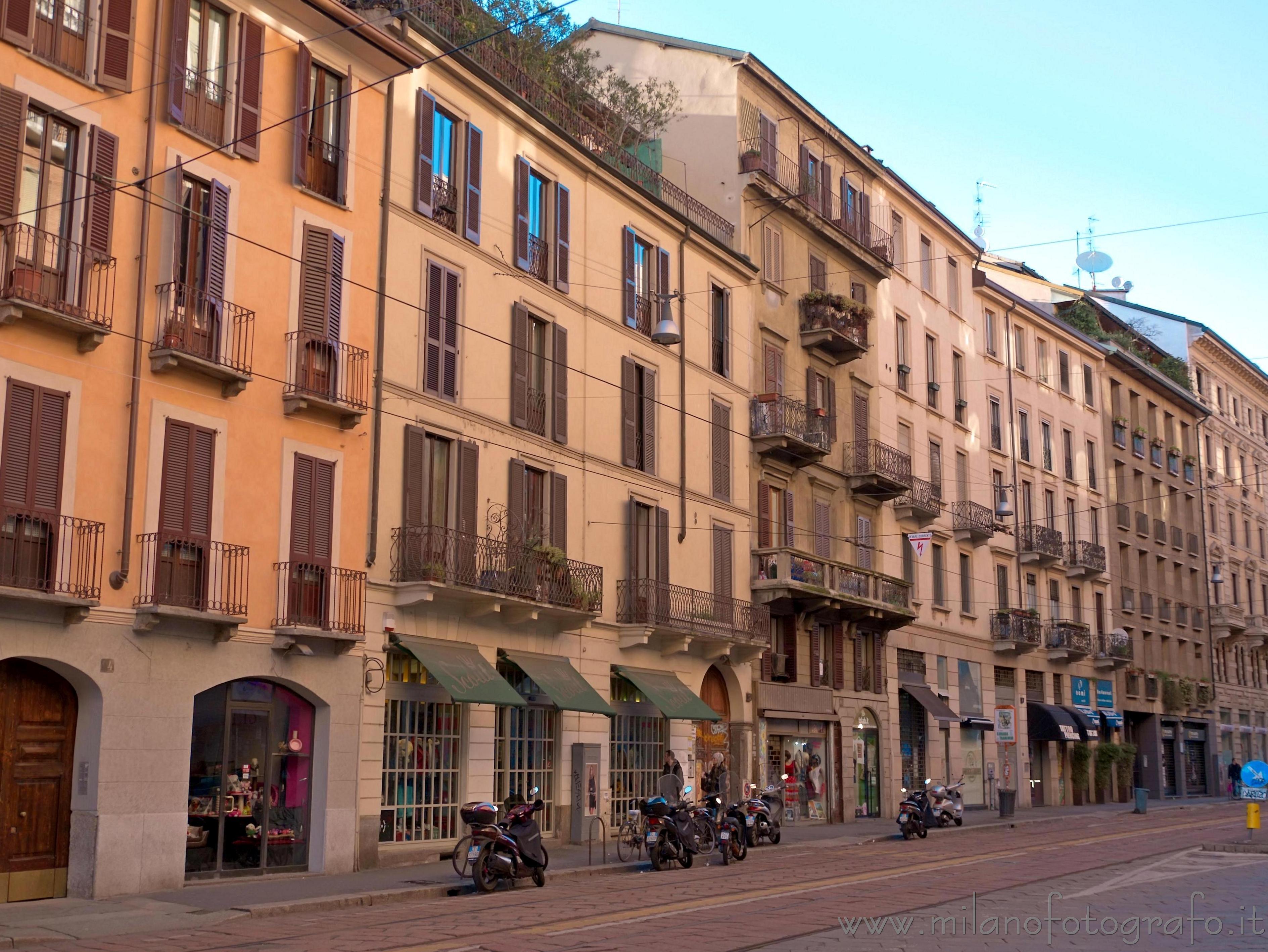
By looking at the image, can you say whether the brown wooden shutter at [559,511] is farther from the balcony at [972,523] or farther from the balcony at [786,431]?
the balcony at [972,523]

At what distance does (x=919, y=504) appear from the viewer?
138 ft

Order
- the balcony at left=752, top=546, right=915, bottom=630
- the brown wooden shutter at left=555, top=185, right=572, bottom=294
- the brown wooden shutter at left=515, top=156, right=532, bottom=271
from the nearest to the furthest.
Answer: the brown wooden shutter at left=515, top=156, right=532, bottom=271 → the brown wooden shutter at left=555, top=185, right=572, bottom=294 → the balcony at left=752, top=546, right=915, bottom=630

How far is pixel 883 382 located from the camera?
42.1m

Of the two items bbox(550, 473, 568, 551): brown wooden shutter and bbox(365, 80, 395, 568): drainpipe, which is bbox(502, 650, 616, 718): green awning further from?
bbox(365, 80, 395, 568): drainpipe

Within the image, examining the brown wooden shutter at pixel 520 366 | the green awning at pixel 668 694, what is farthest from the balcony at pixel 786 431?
the brown wooden shutter at pixel 520 366

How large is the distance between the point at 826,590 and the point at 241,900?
20.7 m

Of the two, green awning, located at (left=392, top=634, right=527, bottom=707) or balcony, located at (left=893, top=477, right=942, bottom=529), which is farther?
balcony, located at (left=893, top=477, right=942, bottom=529)

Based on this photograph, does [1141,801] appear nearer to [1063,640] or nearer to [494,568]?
[1063,640]

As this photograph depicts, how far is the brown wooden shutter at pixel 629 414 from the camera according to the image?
99.3 feet

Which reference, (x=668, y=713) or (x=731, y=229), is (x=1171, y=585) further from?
(x=668, y=713)

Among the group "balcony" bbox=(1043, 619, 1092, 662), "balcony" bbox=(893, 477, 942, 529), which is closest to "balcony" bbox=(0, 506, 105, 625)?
"balcony" bbox=(893, 477, 942, 529)

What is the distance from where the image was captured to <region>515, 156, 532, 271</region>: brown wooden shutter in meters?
27.2

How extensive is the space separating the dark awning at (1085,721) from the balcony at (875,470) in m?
15.0

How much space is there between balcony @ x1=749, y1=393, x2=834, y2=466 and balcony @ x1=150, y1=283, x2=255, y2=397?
1697 cm
